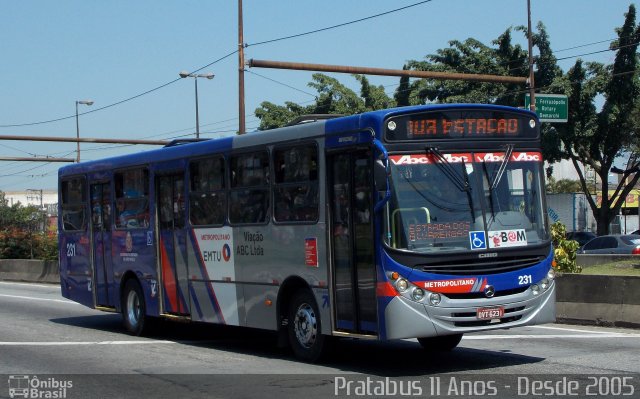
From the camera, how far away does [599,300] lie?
16312mm

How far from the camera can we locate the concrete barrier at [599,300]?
1566cm

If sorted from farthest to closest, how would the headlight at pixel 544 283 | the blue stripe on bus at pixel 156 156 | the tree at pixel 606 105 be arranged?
the tree at pixel 606 105, the blue stripe on bus at pixel 156 156, the headlight at pixel 544 283

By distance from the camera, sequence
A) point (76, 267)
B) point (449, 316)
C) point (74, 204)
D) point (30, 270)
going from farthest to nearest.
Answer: point (30, 270) → point (74, 204) → point (76, 267) → point (449, 316)

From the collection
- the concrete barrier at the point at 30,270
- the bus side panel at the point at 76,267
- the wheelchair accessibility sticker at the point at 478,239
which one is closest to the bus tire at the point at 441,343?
the wheelchair accessibility sticker at the point at 478,239

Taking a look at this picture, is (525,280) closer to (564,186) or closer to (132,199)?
(132,199)

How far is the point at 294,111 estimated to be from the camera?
184 ft

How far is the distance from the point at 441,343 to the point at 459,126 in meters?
3.30

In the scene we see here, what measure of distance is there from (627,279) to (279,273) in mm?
6585

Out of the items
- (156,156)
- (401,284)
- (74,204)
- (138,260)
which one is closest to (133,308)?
(138,260)

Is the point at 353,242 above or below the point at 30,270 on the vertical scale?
above

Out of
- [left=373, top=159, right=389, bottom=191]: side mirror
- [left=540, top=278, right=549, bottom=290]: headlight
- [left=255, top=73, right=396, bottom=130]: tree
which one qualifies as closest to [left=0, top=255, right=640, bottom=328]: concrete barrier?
[left=540, top=278, right=549, bottom=290]: headlight

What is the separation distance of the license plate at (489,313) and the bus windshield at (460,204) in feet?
2.33

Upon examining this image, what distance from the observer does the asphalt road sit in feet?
32.9

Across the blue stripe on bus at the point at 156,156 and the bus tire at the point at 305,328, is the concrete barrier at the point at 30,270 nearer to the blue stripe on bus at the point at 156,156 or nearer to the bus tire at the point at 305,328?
the blue stripe on bus at the point at 156,156
